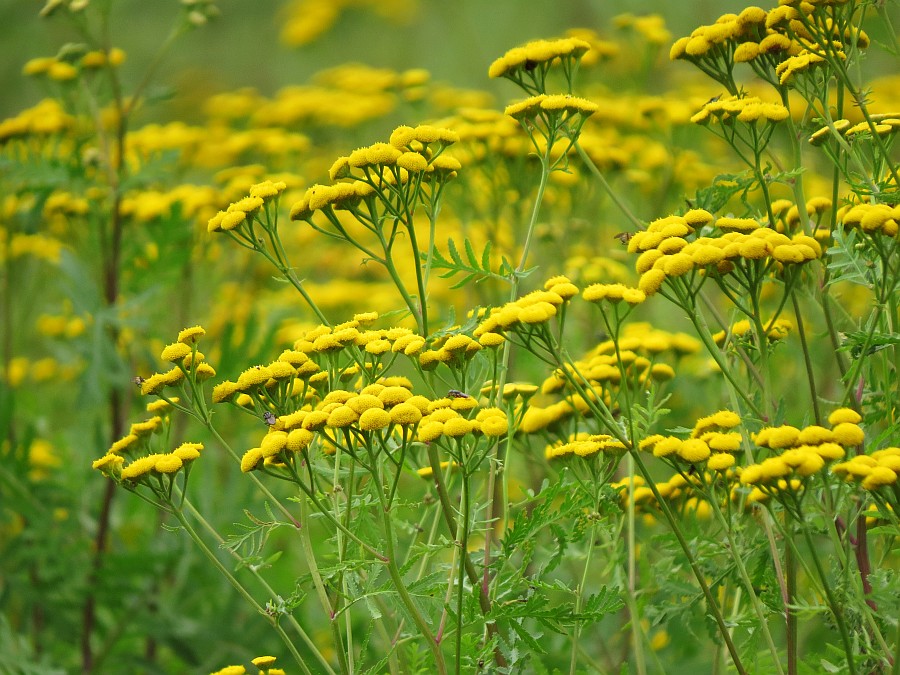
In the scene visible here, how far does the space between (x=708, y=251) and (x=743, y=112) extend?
0.60 metres

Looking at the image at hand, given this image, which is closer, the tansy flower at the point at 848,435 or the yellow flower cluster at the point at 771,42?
the tansy flower at the point at 848,435

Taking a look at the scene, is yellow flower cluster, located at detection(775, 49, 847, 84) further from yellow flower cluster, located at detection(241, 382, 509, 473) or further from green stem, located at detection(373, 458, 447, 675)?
green stem, located at detection(373, 458, 447, 675)

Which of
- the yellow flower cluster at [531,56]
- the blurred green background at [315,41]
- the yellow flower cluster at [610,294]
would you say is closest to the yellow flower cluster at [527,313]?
the yellow flower cluster at [610,294]

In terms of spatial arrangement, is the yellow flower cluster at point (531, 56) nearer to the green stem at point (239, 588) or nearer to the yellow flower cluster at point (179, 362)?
the yellow flower cluster at point (179, 362)

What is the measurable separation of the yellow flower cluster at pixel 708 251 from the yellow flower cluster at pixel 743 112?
14.9 inches

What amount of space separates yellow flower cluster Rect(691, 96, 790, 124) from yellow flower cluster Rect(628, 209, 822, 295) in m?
0.38

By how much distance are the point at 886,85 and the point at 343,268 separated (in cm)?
409

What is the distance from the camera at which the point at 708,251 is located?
2.27m

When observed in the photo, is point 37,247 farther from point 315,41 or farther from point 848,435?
point 315,41

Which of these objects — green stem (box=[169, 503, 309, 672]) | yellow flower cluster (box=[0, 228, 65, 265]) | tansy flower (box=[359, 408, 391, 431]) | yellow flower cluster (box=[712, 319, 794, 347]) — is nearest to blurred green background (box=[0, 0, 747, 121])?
yellow flower cluster (box=[0, 228, 65, 265])

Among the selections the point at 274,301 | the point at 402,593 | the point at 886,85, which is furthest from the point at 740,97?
the point at 886,85

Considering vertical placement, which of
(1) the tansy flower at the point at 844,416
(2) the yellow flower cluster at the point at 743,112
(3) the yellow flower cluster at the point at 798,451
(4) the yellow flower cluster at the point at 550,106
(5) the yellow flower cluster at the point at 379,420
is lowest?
(3) the yellow flower cluster at the point at 798,451

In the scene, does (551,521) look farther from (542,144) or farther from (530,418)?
(542,144)

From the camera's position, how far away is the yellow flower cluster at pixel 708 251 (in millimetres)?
2285
